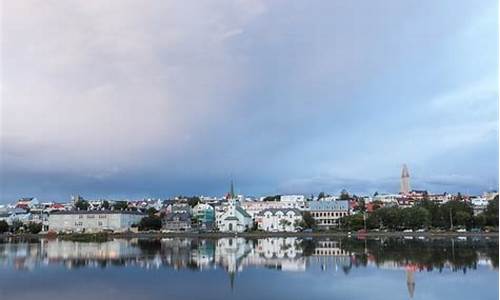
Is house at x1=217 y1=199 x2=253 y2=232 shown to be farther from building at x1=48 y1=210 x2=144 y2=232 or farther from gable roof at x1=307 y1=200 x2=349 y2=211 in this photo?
building at x1=48 y1=210 x2=144 y2=232

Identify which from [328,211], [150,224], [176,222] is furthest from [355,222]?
[150,224]

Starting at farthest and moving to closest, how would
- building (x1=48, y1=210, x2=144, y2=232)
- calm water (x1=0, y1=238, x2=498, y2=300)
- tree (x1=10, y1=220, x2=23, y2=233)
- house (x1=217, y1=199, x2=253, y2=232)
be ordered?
tree (x1=10, y1=220, x2=23, y2=233)
building (x1=48, y1=210, x2=144, y2=232)
house (x1=217, y1=199, x2=253, y2=232)
calm water (x1=0, y1=238, x2=498, y2=300)

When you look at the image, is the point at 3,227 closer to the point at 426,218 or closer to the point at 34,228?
the point at 34,228

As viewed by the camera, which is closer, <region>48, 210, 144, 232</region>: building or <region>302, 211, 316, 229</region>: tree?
<region>302, 211, 316, 229</region>: tree

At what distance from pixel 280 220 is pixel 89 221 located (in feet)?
106

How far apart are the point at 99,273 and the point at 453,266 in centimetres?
1548

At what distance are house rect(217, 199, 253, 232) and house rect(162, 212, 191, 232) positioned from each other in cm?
511

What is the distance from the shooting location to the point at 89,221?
89062 millimetres

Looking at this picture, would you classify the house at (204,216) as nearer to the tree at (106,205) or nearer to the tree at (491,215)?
the tree at (106,205)

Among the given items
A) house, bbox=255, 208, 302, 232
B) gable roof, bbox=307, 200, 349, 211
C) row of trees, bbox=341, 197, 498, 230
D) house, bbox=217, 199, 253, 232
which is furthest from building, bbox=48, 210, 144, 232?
row of trees, bbox=341, 197, 498, 230

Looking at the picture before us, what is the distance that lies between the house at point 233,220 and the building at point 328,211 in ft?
36.5

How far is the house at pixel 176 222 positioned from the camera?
83.8 m

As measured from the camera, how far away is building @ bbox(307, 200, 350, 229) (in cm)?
8688

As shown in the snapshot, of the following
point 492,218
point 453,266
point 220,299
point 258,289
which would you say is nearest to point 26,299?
point 220,299
